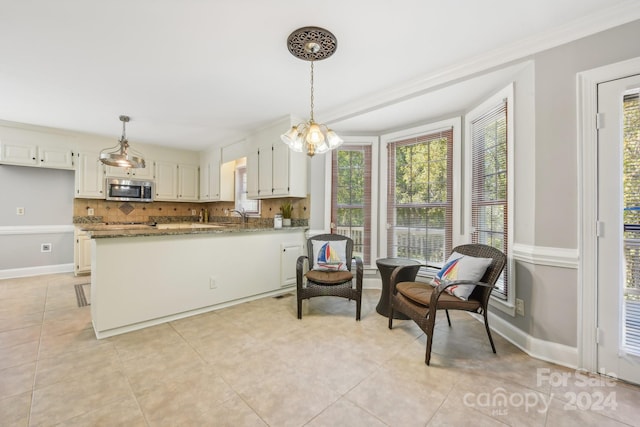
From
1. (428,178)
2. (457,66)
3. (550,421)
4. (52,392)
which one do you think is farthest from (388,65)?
(52,392)

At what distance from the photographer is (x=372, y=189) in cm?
379

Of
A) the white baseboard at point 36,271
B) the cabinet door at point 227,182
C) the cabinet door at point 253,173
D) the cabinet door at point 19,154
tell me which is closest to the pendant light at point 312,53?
the cabinet door at point 253,173

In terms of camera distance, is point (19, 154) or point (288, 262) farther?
point (19, 154)

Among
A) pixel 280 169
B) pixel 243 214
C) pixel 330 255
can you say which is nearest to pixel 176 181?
pixel 243 214

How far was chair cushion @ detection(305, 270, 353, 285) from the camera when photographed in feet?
9.04

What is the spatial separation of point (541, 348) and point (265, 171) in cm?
358

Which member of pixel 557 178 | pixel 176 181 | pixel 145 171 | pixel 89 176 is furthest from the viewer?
pixel 176 181

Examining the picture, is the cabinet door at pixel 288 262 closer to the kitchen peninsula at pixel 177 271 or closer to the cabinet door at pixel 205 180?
the kitchen peninsula at pixel 177 271

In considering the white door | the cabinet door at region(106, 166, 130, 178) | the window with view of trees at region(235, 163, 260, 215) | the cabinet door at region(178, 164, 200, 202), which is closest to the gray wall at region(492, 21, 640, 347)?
the white door

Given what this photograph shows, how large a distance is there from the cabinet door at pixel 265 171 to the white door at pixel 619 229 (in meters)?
3.36

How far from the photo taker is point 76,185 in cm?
450

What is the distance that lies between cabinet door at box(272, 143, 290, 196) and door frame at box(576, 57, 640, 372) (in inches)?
114

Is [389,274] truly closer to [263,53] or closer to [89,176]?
[263,53]

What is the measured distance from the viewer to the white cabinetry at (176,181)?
5289 millimetres
